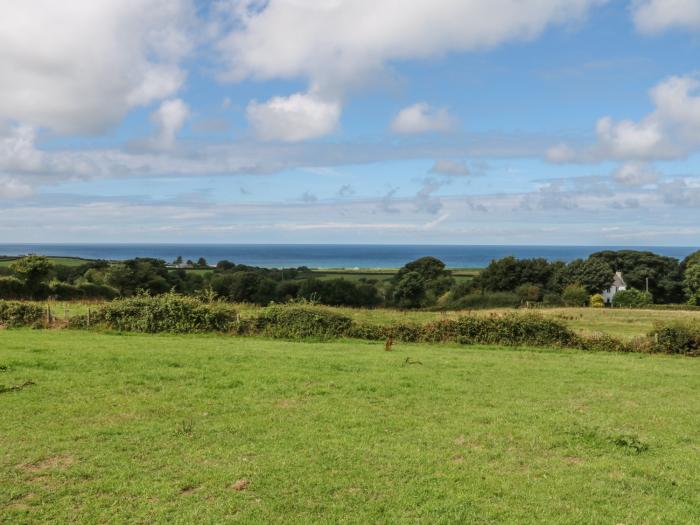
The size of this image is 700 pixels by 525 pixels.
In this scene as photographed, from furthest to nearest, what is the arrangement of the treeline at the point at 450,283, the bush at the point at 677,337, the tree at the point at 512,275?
the tree at the point at 512,275, the treeline at the point at 450,283, the bush at the point at 677,337

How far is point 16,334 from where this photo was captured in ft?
69.4

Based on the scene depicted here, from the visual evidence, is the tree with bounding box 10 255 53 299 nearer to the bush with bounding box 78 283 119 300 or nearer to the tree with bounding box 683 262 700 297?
the bush with bounding box 78 283 119 300

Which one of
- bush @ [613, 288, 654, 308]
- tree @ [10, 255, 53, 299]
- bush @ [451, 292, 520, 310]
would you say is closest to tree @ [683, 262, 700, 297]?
bush @ [613, 288, 654, 308]

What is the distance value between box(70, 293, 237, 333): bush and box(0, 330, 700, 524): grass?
30.6 ft

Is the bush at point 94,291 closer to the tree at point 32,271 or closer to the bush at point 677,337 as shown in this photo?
the tree at point 32,271

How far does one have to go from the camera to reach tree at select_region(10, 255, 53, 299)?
1745 inches

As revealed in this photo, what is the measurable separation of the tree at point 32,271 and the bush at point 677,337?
41.6 meters

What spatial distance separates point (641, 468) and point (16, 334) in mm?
21141

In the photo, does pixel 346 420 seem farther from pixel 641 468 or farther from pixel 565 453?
pixel 641 468

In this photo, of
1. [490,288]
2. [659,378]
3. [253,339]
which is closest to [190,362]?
[253,339]

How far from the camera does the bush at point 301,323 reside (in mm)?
24297

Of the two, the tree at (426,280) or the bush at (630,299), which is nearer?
the bush at (630,299)

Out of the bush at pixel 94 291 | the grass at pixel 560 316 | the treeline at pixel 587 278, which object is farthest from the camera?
the treeline at pixel 587 278

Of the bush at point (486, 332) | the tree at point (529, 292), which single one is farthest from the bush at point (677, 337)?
the tree at point (529, 292)
